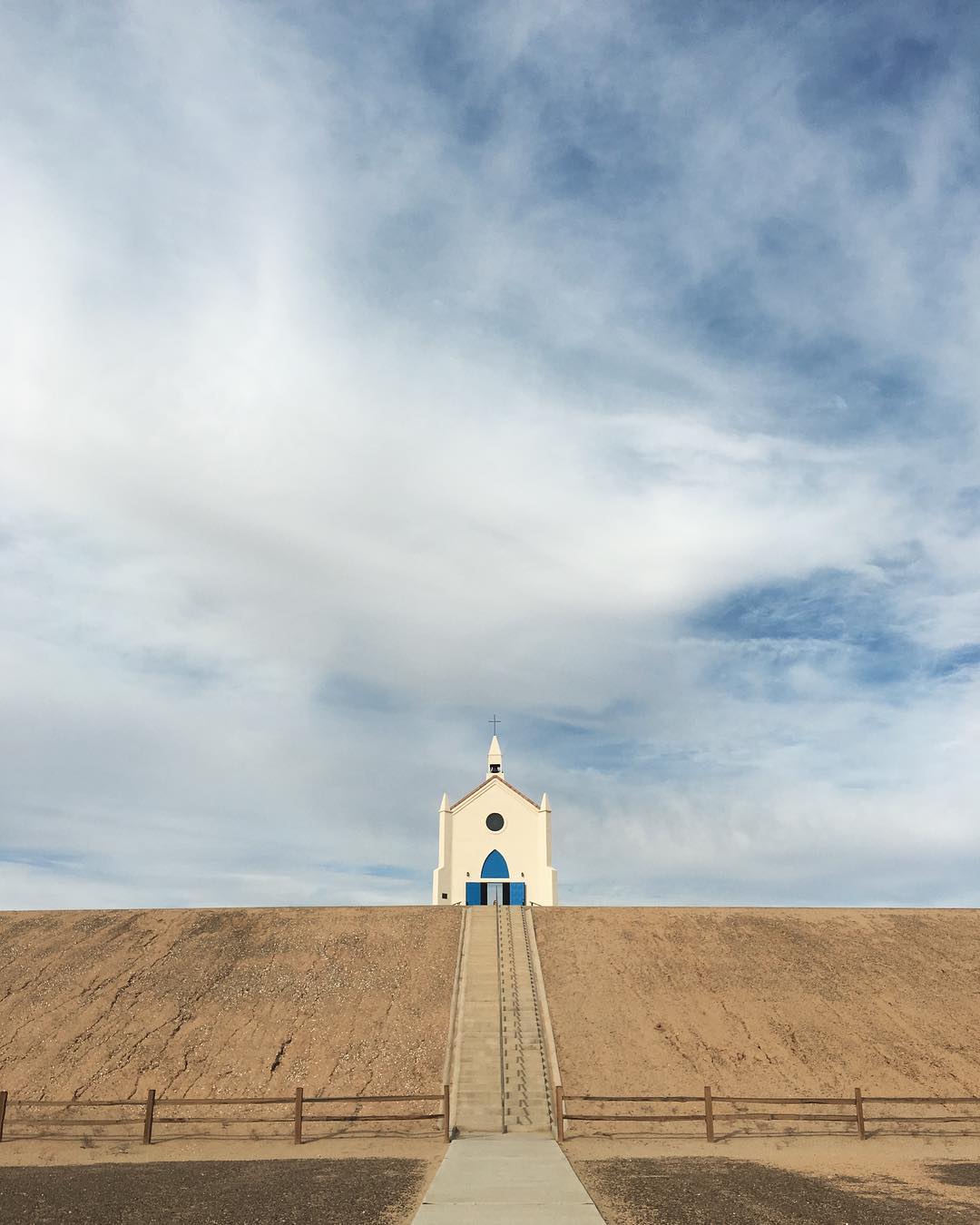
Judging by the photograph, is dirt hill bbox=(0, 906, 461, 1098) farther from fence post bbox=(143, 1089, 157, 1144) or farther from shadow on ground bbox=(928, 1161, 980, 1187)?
shadow on ground bbox=(928, 1161, 980, 1187)

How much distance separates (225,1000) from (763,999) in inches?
807

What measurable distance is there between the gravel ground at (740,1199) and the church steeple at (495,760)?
38760 millimetres

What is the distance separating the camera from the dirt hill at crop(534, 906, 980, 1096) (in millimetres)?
28844

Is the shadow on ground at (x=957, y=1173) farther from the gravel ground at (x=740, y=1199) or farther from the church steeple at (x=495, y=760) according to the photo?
the church steeple at (x=495, y=760)

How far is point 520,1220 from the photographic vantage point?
1359 centimetres

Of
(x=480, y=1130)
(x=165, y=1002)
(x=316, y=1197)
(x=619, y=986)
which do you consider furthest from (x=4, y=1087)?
(x=619, y=986)

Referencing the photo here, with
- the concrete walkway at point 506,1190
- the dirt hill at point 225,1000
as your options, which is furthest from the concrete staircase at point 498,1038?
the concrete walkway at point 506,1190

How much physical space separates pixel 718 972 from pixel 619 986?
4456 millimetres

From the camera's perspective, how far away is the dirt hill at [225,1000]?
28703 millimetres

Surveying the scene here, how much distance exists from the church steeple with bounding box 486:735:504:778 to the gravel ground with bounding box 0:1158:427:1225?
38287 millimetres

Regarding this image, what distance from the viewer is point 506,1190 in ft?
52.3

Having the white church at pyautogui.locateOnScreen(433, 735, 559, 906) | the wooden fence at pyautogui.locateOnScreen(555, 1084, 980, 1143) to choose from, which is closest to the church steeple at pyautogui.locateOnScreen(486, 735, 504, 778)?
the white church at pyautogui.locateOnScreen(433, 735, 559, 906)

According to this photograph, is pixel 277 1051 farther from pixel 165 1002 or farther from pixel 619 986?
pixel 619 986

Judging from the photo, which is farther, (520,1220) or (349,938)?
(349,938)
